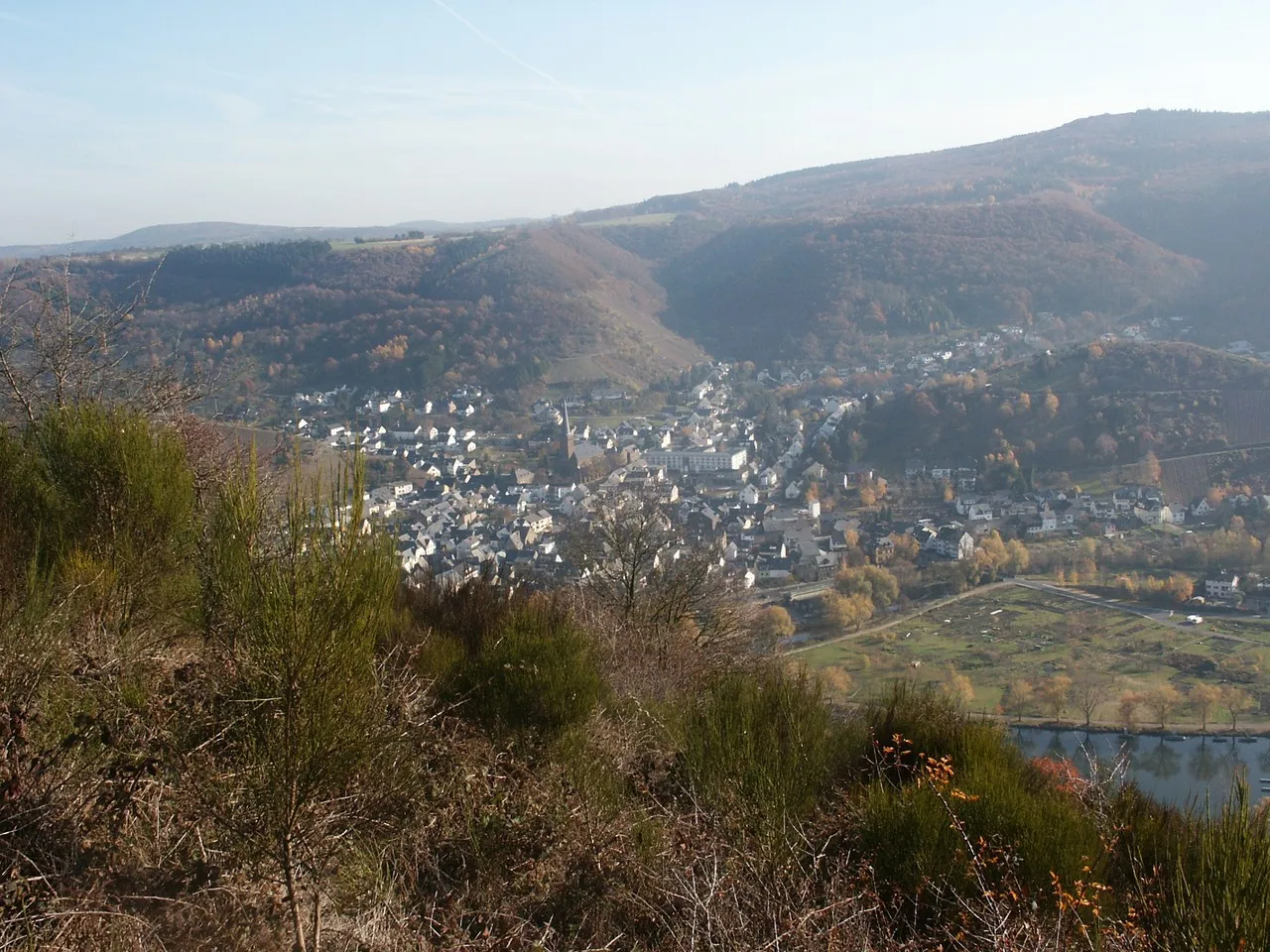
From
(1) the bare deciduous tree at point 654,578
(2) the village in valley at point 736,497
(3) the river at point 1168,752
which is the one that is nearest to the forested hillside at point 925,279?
(2) the village in valley at point 736,497

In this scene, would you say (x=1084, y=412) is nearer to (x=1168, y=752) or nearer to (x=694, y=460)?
(x=694, y=460)

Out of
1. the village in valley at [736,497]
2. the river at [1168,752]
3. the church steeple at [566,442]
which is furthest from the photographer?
the church steeple at [566,442]

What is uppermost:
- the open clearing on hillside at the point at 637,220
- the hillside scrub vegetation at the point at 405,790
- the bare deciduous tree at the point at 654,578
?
the open clearing on hillside at the point at 637,220

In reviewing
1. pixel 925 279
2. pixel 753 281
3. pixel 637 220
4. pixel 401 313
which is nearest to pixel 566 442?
pixel 401 313

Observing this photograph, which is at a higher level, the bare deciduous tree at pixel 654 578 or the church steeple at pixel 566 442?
the bare deciduous tree at pixel 654 578

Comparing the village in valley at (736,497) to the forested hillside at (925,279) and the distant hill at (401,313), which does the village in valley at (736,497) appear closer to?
the distant hill at (401,313)

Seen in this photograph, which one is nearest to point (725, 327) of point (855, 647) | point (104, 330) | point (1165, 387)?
point (1165, 387)

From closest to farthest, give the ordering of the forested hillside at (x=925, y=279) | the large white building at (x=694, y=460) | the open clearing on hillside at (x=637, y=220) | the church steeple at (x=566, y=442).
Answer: the church steeple at (x=566, y=442) < the large white building at (x=694, y=460) < the forested hillside at (x=925, y=279) < the open clearing on hillside at (x=637, y=220)
